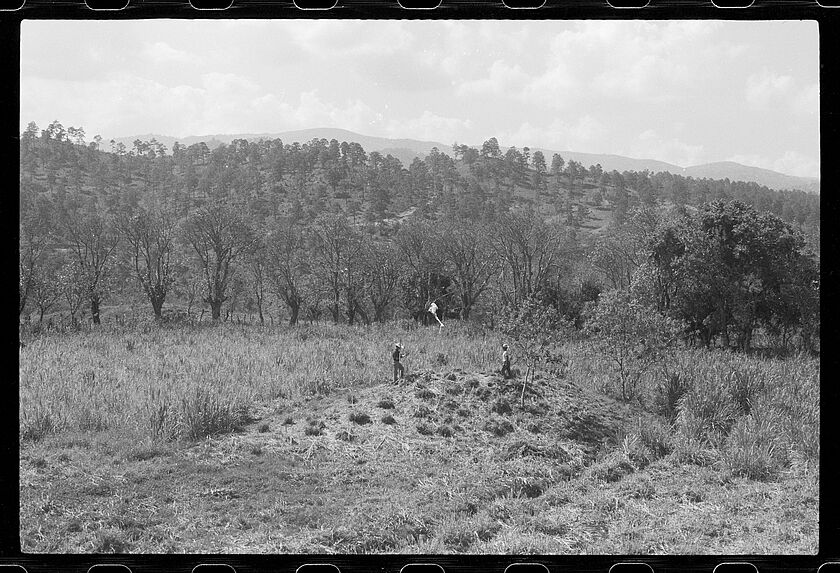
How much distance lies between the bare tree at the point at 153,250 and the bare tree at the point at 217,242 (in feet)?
1.64

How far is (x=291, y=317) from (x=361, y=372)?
7.48 meters

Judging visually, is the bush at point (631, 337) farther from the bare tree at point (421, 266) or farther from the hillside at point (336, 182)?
the bare tree at point (421, 266)

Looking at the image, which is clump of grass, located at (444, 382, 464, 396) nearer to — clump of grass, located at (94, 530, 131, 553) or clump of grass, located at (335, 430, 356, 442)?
clump of grass, located at (335, 430, 356, 442)

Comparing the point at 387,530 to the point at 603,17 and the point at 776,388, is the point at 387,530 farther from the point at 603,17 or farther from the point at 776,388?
the point at 776,388

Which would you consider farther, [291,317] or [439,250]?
[291,317]

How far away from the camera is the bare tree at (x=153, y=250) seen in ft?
38.7

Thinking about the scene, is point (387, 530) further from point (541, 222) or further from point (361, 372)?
point (541, 222)

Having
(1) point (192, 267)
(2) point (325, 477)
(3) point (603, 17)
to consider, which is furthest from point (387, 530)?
(1) point (192, 267)

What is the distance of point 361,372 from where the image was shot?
10570 mm

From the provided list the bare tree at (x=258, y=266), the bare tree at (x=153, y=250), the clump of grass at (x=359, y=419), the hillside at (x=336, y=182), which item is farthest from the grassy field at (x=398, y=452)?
the hillside at (x=336, y=182)

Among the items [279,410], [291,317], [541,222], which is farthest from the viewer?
[291,317]
